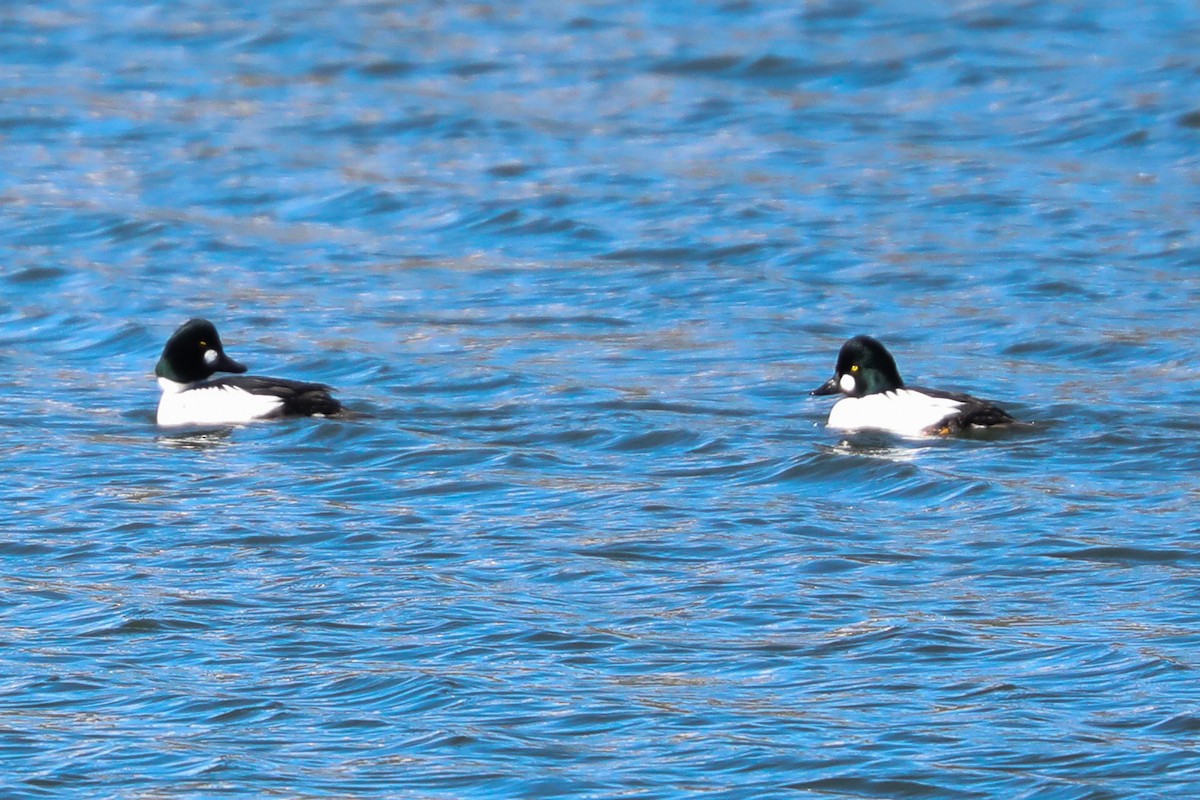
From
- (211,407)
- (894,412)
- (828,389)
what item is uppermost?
(211,407)

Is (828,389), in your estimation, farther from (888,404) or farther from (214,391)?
(214,391)

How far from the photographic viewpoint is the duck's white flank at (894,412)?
43.7 ft

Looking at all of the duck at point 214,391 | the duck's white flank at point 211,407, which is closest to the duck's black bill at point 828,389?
the duck at point 214,391

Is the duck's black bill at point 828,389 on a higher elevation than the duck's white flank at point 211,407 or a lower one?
lower

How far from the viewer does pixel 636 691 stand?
841 centimetres

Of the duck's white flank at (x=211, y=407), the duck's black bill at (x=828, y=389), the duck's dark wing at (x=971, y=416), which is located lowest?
the duck's dark wing at (x=971, y=416)

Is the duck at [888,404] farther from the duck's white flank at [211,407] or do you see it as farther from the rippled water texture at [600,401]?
the duck's white flank at [211,407]

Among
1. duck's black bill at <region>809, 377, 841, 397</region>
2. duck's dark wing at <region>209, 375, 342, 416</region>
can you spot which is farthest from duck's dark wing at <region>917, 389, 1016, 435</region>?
duck's dark wing at <region>209, 375, 342, 416</region>

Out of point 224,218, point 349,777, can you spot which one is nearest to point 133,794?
point 349,777

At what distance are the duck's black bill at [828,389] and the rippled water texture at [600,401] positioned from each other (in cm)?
28

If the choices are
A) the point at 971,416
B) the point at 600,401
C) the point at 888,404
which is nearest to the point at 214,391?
the point at 600,401

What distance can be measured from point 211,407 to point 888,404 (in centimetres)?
404

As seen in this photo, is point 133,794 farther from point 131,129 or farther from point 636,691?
point 131,129

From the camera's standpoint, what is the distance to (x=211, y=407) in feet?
45.7
